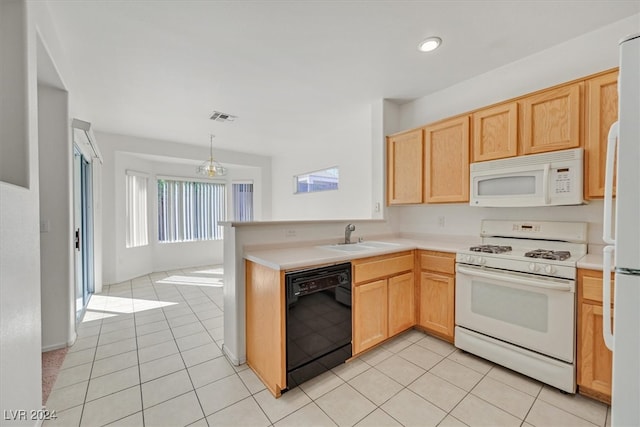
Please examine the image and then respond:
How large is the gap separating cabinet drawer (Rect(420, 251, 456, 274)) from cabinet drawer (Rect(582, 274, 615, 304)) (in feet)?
2.70

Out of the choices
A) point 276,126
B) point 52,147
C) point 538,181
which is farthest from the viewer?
point 276,126

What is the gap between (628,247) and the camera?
3.27 feet

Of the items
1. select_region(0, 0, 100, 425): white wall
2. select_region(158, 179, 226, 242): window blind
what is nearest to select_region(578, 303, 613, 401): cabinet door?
select_region(0, 0, 100, 425): white wall

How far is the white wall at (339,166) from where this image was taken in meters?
4.34

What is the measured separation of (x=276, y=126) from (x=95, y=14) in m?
2.70

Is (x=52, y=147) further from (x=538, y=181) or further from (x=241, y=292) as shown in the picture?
(x=538, y=181)

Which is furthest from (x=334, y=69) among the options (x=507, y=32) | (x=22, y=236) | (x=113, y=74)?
(x=22, y=236)

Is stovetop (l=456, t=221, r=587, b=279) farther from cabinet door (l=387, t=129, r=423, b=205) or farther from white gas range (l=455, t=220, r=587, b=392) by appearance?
cabinet door (l=387, t=129, r=423, b=205)

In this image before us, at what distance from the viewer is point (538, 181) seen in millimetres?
2117

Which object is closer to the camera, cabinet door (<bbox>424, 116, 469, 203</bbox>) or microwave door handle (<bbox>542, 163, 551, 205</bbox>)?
microwave door handle (<bbox>542, 163, 551, 205</bbox>)

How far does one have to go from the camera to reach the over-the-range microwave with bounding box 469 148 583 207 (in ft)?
6.44

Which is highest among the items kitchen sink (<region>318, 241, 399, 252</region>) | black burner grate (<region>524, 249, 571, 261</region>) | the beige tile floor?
black burner grate (<region>524, 249, 571, 261</region>)

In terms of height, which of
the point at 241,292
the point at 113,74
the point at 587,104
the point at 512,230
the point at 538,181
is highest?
the point at 113,74

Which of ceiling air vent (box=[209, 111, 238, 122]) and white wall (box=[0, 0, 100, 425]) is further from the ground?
ceiling air vent (box=[209, 111, 238, 122])
